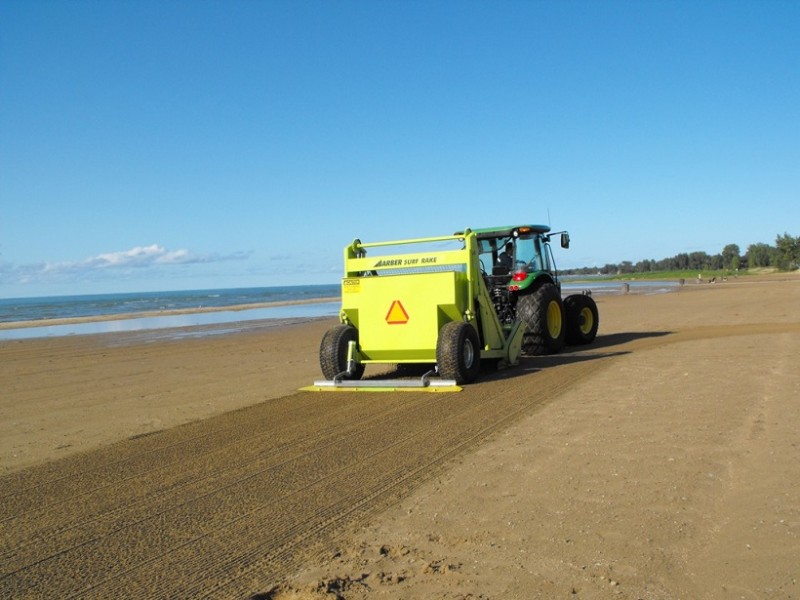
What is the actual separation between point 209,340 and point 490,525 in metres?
17.7

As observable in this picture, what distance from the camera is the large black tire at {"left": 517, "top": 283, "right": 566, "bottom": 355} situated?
41.8 ft

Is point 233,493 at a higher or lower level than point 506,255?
lower

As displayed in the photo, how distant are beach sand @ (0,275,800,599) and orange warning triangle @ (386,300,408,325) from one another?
1.44 metres

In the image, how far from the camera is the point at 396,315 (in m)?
10.5

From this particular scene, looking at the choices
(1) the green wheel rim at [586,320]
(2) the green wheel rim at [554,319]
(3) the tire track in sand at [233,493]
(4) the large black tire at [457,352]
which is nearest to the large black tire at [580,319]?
(1) the green wheel rim at [586,320]

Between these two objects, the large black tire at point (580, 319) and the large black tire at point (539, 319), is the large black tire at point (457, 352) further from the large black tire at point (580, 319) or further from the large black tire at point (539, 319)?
the large black tire at point (580, 319)

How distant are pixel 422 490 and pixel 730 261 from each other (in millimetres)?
133816

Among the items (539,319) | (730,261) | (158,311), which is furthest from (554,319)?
(730,261)

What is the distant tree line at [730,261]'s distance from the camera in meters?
93.0

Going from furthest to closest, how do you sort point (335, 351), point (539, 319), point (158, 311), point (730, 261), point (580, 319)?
point (730, 261) → point (158, 311) → point (580, 319) → point (539, 319) → point (335, 351)

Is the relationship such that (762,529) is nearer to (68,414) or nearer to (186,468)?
(186,468)

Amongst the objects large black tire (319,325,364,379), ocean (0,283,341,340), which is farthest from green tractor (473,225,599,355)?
ocean (0,283,341,340)

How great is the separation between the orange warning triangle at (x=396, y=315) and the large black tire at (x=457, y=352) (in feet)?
2.14

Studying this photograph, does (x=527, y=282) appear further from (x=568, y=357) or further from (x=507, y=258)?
(x=568, y=357)
